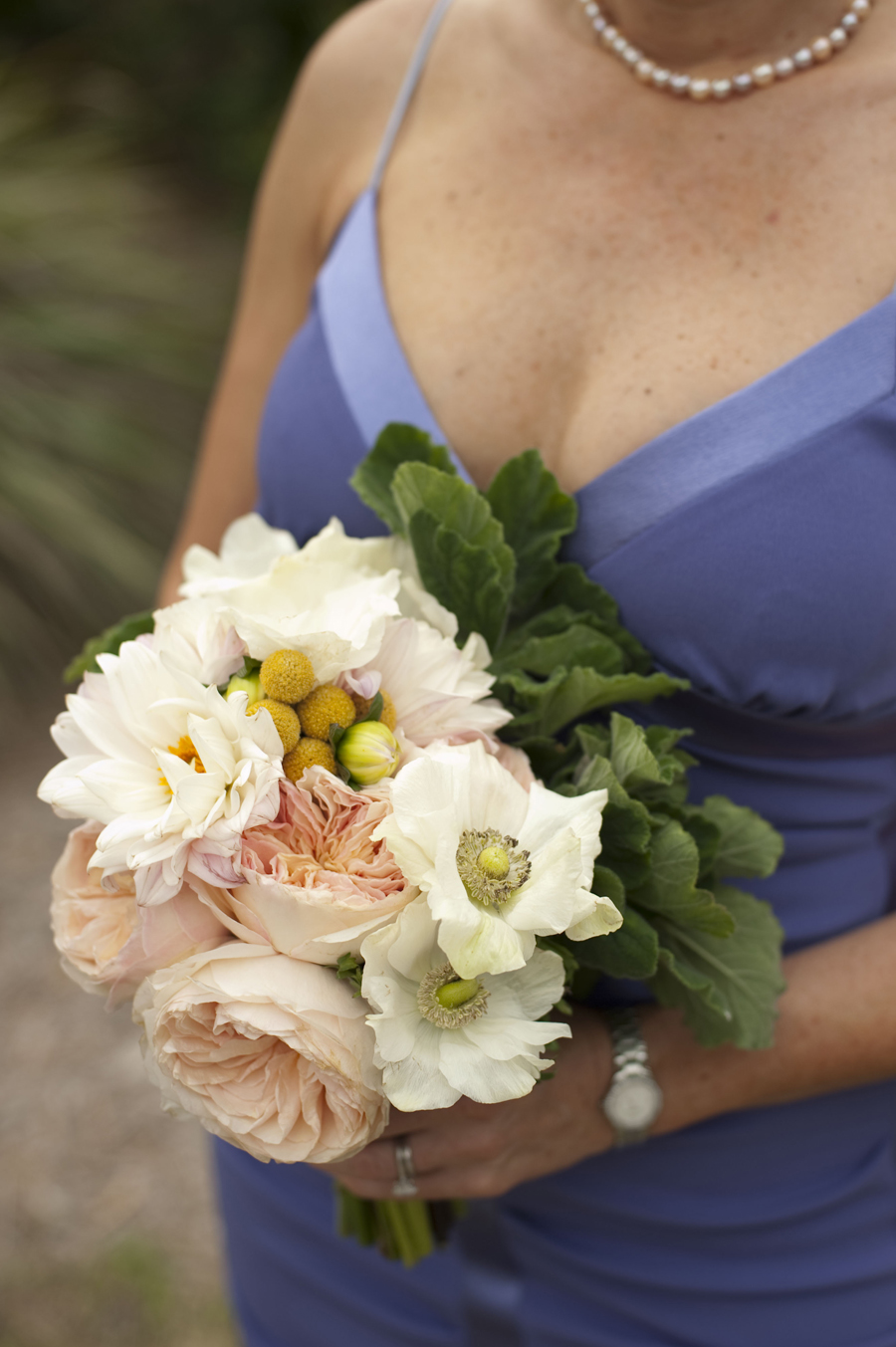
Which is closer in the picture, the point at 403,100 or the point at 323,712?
the point at 323,712

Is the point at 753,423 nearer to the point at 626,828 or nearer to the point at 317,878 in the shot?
the point at 626,828

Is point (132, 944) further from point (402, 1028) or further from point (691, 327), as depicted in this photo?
point (691, 327)

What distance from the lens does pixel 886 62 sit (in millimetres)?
1193

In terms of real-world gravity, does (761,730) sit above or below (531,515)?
below

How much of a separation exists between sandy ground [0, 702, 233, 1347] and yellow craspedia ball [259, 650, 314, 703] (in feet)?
7.50

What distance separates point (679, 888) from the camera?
0.93 metres

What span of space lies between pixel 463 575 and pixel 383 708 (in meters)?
0.19

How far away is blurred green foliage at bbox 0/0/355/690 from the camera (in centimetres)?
398

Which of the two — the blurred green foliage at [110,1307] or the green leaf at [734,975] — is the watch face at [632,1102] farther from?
the blurred green foliage at [110,1307]

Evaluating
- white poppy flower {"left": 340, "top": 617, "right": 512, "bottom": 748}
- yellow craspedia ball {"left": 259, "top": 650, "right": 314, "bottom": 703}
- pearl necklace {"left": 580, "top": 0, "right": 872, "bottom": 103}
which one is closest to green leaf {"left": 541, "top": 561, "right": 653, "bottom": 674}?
white poppy flower {"left": 340, "top": 617, "right": 512, "bottom": 748}

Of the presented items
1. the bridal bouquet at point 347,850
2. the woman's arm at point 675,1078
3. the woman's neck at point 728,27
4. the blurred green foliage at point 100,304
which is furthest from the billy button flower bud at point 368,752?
the blurred green foliage at point 100,304

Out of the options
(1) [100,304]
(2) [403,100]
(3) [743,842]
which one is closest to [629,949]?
(3) [743,842]

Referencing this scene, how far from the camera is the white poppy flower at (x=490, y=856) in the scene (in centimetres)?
75

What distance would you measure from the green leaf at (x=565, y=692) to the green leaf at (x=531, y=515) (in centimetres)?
12
